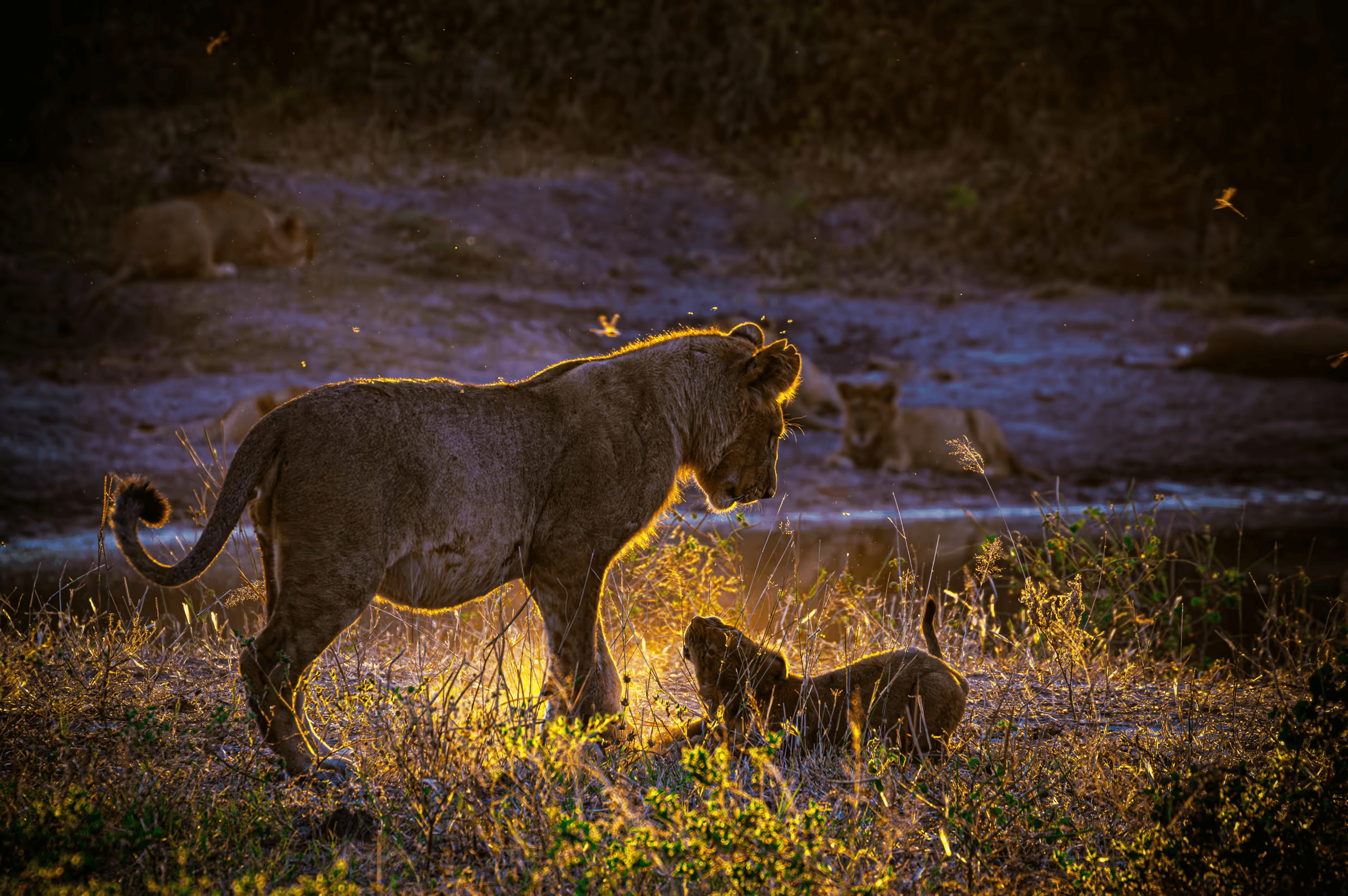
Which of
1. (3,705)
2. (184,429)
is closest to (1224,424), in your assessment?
(184,429)

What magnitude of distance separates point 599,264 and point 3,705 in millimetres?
13879

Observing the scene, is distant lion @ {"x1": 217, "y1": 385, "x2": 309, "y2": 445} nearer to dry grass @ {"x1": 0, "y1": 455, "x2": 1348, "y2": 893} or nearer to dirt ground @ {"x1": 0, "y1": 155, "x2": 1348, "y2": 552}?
dirt ground @ {"x1": 0, "y1": 155, "x2": 1348, "y2": 552}

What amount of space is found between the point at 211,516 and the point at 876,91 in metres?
22.3

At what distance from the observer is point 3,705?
4.87 m

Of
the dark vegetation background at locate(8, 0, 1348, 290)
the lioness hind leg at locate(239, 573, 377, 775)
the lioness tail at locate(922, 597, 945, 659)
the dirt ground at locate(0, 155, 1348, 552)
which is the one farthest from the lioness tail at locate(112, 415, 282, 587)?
the dark vegetation background at locate(8, 0, 1348, 290)

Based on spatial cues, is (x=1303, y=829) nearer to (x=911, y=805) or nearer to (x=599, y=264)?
(x=911, y=805)

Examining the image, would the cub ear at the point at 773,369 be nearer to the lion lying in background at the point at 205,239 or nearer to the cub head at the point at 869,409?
the cub head at the point at 869,409

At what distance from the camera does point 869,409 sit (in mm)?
14648

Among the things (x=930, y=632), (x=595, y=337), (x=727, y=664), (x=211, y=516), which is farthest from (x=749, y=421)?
(x=595, y=337)

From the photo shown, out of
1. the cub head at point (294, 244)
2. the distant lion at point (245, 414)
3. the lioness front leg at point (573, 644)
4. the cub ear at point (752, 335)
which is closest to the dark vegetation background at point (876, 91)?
the cub head at point (294, 244)

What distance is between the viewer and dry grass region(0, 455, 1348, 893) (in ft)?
11.9

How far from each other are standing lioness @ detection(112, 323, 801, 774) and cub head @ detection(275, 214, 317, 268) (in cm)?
1282

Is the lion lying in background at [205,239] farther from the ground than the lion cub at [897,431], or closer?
farther from the ground

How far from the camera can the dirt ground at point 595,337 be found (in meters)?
13.0
